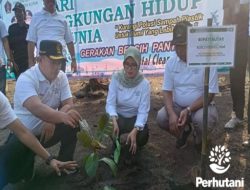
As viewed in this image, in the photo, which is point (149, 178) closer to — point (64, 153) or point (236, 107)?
point (64, 153)

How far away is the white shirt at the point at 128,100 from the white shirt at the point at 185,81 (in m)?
0.23

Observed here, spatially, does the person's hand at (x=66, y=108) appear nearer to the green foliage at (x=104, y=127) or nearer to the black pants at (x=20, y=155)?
the black pants at (x=20, y=155)

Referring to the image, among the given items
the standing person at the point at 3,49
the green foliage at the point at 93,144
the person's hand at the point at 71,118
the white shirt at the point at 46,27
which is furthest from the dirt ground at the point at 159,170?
the standing person at the point at 3,49

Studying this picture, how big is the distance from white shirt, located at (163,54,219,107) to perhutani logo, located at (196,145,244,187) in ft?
1.68

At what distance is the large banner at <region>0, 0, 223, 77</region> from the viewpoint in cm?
546

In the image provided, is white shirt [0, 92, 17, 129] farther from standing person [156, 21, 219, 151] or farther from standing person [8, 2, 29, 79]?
standing person [8, 2, 29, 79]

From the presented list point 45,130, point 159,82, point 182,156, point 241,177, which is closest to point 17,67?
point 159,82

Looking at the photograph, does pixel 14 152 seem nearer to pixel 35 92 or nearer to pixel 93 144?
pixel 35 92

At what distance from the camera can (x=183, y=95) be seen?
370cm

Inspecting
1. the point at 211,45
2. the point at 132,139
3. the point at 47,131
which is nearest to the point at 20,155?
the point at 47,131

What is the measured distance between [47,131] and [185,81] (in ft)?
4.32

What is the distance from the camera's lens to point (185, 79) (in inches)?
145

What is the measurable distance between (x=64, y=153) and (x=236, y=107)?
1.87 metres

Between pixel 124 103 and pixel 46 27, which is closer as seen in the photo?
pixel 124 103
